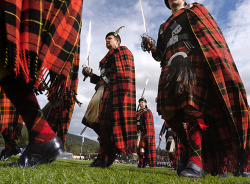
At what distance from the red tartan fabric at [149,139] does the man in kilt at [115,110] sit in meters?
3.33

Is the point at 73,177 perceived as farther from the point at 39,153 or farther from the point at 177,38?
the point at 177,38

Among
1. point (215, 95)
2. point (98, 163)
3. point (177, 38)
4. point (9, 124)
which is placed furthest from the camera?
point (98, 163)

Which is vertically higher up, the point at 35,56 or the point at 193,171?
the point at 35,56

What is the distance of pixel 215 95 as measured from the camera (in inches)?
96.5

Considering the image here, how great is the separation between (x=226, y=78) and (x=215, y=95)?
0.22 m

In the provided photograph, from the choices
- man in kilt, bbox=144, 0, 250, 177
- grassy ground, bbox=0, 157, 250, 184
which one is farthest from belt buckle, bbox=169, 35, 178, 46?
grassy ground, bbox=0, 157, 250, 184

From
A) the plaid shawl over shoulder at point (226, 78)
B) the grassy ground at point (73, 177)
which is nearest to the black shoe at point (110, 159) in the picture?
the grassy ground at point (73, 177)

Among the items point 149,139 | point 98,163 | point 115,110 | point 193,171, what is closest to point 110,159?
point 98,163

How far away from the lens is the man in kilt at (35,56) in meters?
1.65

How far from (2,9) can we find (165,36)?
1839mm

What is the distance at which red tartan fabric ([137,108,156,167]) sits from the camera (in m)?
6.98

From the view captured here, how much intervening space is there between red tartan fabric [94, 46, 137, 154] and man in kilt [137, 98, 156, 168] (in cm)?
347

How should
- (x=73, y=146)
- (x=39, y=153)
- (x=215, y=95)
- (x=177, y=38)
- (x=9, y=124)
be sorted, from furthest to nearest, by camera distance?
(x=73, y=146) → (x=9, y=124) → (x=177, y=38) → (x=215, y=95) → (x=39, y=153)

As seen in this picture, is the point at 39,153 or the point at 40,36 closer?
the point at 40,36
